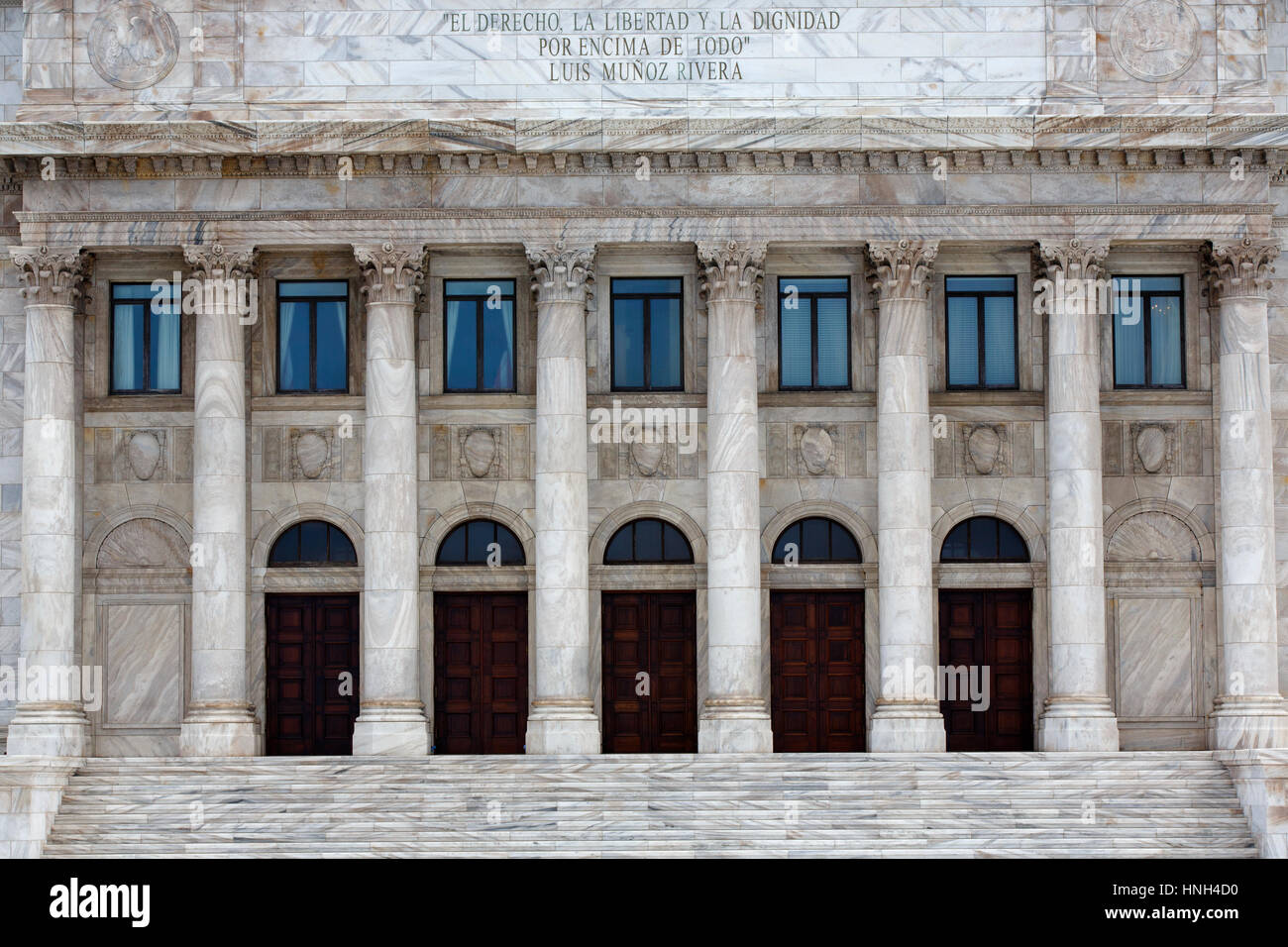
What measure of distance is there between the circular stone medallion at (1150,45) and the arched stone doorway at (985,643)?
1058cm

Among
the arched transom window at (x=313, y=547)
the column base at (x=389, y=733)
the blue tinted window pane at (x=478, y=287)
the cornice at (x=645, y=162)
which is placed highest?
the cornice at (x=645, y=162)

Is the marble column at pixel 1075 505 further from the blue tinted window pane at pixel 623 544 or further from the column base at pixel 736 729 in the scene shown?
the blue tinted window pane at pixel 623 544

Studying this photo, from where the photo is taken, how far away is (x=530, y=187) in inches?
2099

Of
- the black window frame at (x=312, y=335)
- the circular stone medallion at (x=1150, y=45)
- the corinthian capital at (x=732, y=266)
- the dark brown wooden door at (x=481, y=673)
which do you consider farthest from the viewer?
the black window frame at (x=312, y=335)

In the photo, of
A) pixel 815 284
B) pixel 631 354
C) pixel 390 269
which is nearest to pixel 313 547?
pixel 390 269

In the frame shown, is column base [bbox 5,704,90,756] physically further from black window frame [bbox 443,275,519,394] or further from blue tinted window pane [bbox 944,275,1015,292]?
blue tinted window pane [bbox 944,275,1015,292]

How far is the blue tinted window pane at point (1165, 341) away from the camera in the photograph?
55250 mm

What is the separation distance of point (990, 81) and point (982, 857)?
1760cm

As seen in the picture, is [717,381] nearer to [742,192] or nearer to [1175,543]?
[742,192]

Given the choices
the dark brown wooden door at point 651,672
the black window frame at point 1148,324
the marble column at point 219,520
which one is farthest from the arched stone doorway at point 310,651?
the black window frame at point 1148,324

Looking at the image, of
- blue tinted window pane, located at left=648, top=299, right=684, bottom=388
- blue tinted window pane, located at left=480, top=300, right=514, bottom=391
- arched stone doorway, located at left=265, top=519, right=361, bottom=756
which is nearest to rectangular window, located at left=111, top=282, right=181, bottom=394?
Answer: arched stone doorway, located at left=265, top=519, right=361, bottom=756

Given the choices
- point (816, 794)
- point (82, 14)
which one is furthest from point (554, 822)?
point (82, 14)

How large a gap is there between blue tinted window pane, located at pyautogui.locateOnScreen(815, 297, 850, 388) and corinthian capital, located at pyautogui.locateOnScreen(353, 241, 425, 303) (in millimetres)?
9186

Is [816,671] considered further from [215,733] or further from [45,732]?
[45,732]
